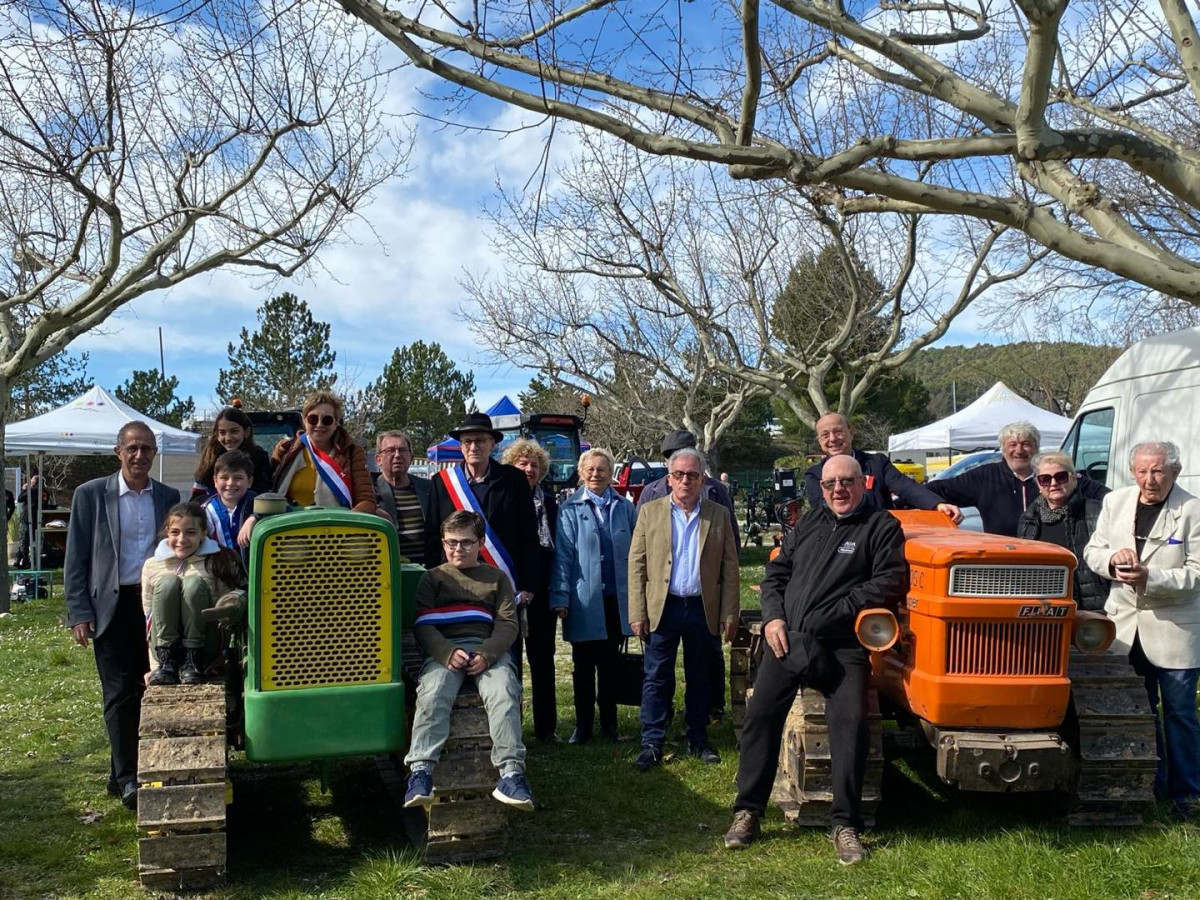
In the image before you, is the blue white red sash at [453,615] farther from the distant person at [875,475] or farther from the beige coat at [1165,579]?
the beige coat at [1165,579]

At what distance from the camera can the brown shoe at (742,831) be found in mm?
4898

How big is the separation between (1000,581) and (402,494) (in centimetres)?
351

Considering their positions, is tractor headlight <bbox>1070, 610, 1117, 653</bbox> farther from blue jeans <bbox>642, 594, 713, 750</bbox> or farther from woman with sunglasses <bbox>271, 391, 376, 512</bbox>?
woman with sunglasses <bbox>271, 391, 376, 512</bbox>

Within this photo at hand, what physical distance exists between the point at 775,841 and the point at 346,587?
2.30 m

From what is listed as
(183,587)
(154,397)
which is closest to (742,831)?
(183,587)

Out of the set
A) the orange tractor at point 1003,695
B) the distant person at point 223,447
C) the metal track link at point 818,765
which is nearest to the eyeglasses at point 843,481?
the orange tractor at point 1003,695

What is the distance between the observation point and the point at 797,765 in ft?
16.5

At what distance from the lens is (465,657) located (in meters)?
4.88

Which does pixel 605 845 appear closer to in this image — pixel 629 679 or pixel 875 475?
pixel 629 679

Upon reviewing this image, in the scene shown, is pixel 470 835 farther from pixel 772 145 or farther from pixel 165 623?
pixel 772 145

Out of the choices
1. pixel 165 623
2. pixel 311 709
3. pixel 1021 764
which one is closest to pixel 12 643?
pixel 165 623

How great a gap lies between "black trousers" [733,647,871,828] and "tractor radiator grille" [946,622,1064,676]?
0.42 m

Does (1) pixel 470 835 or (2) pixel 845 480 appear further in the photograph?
(2) pixel 845 480

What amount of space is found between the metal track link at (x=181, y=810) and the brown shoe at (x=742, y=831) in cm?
221
